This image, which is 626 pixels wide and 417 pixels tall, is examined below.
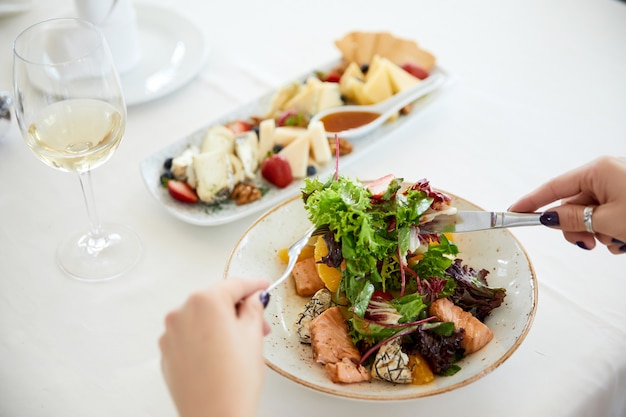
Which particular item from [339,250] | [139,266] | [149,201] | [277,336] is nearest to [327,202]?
[339,250]

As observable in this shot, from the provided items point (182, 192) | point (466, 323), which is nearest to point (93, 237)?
point (182, 192)

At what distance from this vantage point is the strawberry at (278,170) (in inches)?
70.9

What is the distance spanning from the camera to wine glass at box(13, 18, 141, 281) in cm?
135

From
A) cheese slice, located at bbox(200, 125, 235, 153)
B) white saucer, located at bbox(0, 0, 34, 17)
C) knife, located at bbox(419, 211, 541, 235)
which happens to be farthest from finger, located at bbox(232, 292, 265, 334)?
white saucer, located at bbox(0, 0, 34, 17)

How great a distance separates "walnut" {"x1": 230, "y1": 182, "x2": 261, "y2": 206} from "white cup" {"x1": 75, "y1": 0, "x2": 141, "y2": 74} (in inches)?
27.9

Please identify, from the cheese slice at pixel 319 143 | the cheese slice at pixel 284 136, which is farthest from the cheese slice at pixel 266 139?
the cheese slice at pixel 319 143

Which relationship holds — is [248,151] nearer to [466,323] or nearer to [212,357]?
[466,323]

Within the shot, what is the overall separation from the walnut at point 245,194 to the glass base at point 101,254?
281mm

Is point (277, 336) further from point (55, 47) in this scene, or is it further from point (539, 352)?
point (55, 47)

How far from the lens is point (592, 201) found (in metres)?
1.36

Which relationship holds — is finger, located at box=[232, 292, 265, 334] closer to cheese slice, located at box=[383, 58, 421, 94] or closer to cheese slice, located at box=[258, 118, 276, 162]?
cheese slice, located at box=[258, 118, 276, 162]

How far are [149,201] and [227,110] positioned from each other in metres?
0.47

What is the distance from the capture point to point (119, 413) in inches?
51.0

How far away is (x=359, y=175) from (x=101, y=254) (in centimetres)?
74
